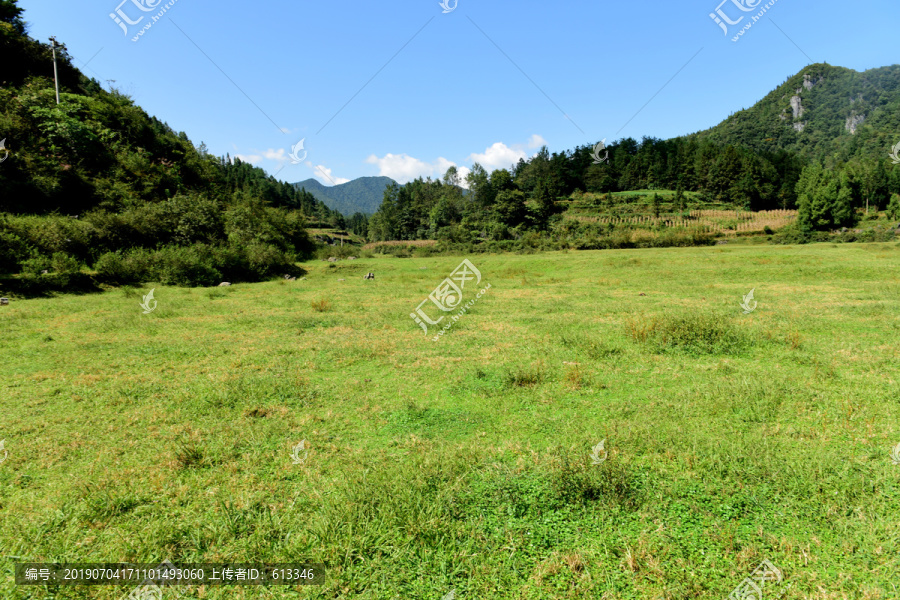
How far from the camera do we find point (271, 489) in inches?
185

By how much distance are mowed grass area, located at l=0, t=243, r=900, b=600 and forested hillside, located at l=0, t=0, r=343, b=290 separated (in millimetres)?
15716

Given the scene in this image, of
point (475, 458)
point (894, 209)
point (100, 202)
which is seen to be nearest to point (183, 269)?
point (100, 202)

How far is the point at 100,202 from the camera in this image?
3462 cm

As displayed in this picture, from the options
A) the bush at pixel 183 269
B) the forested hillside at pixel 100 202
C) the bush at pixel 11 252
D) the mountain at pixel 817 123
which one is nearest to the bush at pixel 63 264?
the forested hillside at pixel 100 202

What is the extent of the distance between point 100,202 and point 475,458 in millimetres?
43733

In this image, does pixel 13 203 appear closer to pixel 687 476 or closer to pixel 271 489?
pixel 271 489

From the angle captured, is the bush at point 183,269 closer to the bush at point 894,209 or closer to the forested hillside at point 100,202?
the forested hillside at point 100,202

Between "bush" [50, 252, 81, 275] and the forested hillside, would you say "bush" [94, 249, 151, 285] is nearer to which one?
the forested hillside

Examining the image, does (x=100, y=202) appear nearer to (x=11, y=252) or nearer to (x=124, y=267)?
(x=124, y=267)

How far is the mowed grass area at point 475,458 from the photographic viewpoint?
3566 mm

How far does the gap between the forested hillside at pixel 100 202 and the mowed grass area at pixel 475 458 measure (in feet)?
51.6

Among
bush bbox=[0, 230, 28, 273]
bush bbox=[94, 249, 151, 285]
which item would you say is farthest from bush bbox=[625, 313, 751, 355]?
bush bbox=[0, 230, 28, 273]

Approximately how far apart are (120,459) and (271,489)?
7.94ft

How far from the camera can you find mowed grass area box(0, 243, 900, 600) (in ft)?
11.7
